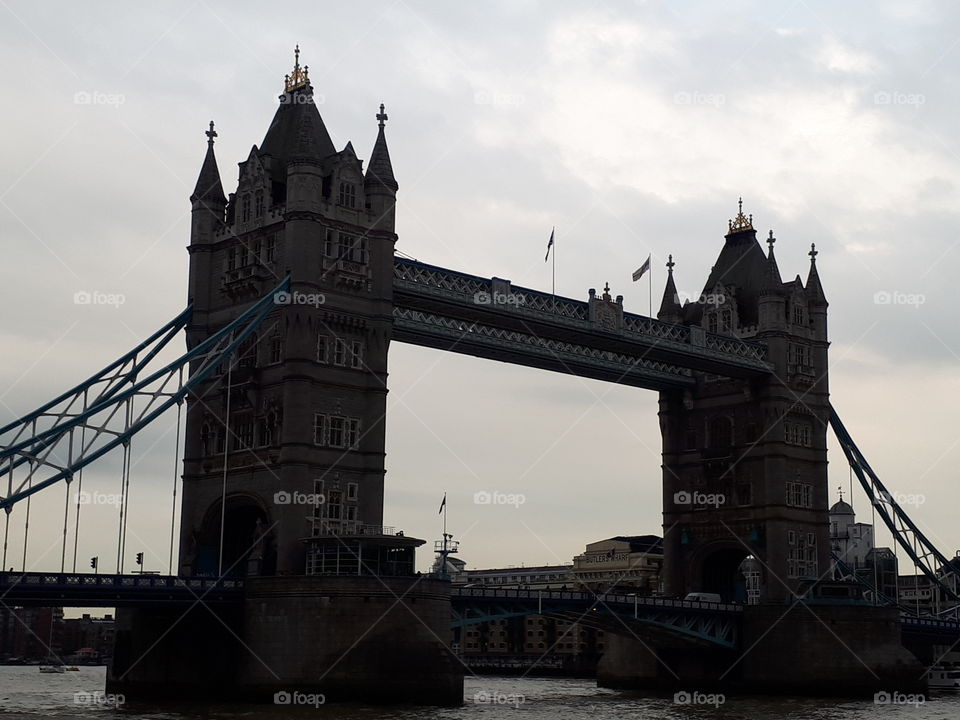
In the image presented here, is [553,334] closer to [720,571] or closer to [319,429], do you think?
[319,429]

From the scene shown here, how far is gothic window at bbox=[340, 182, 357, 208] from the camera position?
8212 cm

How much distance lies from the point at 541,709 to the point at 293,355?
23.9 metres

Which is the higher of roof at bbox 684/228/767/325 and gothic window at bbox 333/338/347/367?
roof at bbox 684/228/767/325

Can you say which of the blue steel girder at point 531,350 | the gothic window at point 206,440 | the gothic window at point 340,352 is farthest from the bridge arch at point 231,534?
the blue steel girder at point 531,350

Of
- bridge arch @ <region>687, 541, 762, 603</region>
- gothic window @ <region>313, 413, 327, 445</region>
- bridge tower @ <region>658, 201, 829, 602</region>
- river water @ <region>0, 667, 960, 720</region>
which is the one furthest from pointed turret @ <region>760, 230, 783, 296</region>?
gothic window @ <region>313, 413, 327, 445</region>

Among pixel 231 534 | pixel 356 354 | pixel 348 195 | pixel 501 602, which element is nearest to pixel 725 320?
pixel 501 602

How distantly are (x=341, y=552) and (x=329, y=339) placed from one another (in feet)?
41.2

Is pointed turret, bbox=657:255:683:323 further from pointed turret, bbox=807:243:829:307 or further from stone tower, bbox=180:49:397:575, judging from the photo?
stone tower, bbox=180:49:397:575

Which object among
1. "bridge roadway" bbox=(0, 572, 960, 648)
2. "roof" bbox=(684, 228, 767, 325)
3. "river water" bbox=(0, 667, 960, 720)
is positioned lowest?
"river water" bbox=(0, 667, 960, 720)

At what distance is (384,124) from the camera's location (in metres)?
83.4

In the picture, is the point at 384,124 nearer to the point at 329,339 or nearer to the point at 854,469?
the point at 329,339

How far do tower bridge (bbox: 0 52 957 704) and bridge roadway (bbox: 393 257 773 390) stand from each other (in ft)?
0.71

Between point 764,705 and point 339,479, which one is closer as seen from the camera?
point 339,479

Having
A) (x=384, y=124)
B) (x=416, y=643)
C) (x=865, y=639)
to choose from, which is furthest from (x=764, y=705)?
(x=384, y=124)
